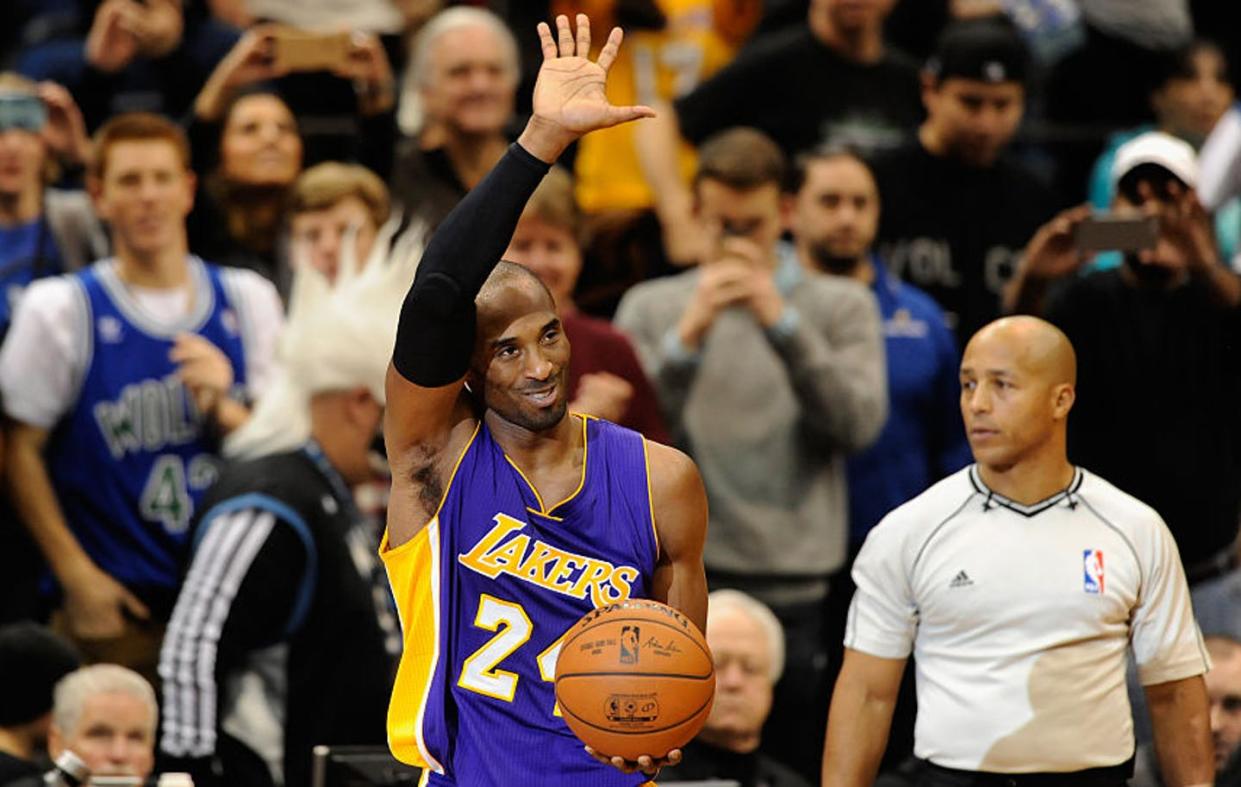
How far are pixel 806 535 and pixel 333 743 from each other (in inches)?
80.3

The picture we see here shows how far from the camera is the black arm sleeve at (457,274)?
508cm

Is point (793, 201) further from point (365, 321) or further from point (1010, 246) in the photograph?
point (365, 321)

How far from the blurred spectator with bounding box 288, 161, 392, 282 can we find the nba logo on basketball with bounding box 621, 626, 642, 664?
387 centimetres

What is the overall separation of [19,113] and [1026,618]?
4.55 m

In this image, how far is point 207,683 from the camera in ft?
22.4

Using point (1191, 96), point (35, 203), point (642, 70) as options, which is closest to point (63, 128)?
point (35, 203)

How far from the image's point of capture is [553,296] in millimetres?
6840

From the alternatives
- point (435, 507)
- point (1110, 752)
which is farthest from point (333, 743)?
point (1110, 752)

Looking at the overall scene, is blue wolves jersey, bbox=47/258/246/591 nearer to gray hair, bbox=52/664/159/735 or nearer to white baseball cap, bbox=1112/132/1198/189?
gray hair, bbox=52/664/159/735

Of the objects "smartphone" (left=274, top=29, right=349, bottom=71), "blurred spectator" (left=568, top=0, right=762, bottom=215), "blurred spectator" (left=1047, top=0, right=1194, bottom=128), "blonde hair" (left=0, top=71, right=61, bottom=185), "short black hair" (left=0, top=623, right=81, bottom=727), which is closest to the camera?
"short black hair" (left=0, top=623, right=81, bottom=727)

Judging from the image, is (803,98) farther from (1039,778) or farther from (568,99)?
(568,99)

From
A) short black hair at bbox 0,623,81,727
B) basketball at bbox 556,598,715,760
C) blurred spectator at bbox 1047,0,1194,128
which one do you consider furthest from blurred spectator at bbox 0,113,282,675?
blurred spectator at bbox 1047,0,1194,128

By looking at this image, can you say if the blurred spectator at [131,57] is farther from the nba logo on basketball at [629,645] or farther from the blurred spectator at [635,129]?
the nba logo on basketball at [629,645]

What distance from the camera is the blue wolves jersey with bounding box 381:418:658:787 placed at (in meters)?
5.31
